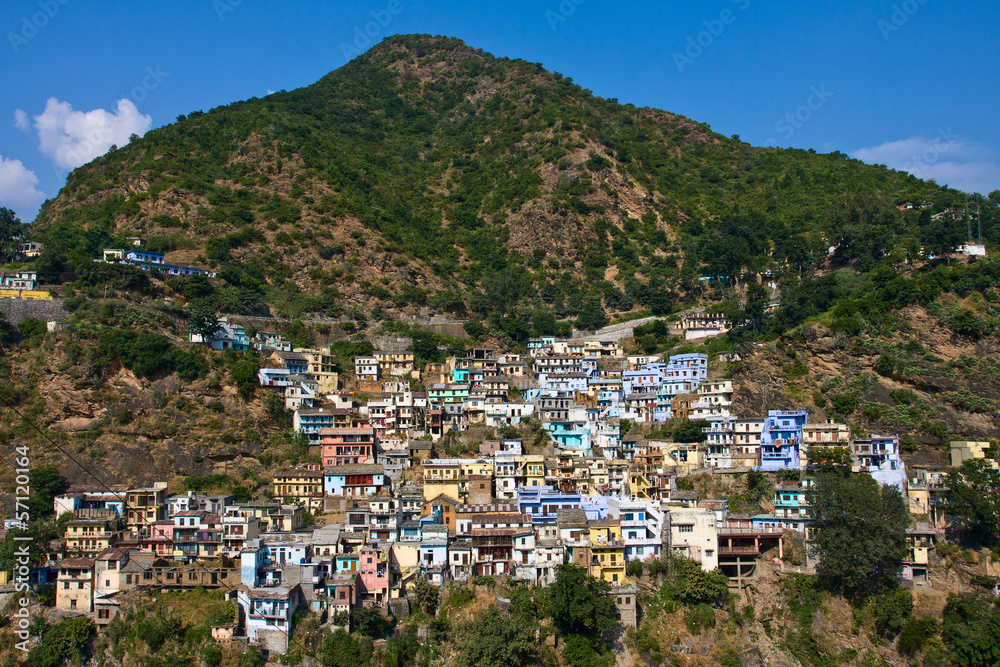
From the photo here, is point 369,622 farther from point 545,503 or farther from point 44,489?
point 44,489

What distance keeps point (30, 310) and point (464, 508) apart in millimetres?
34125

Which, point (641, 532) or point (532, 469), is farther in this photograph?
point (532, 469)

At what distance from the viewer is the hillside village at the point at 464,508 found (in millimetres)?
37750

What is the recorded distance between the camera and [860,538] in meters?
37.2

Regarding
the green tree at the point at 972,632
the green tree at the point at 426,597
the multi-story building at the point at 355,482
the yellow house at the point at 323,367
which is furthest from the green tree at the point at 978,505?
the yellow house at the point at 323,367

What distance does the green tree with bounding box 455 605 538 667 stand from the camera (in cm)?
3359

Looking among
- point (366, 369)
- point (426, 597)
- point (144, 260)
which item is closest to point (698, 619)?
point (426, 597)

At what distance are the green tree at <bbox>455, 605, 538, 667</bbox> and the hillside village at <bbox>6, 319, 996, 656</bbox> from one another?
3.85m

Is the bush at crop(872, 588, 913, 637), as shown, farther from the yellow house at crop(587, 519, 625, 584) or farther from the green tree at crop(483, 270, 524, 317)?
the green tree at crop(483, 270, 524, 317)

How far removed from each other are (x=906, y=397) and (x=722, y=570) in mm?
18498

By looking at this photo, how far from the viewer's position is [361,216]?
8969 centimetres

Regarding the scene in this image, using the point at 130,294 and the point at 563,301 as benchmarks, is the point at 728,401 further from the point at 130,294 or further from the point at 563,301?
the point at 130,294

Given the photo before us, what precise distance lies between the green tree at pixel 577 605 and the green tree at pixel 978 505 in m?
18.1

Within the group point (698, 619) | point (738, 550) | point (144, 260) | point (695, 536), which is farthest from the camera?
point (144, 260)
